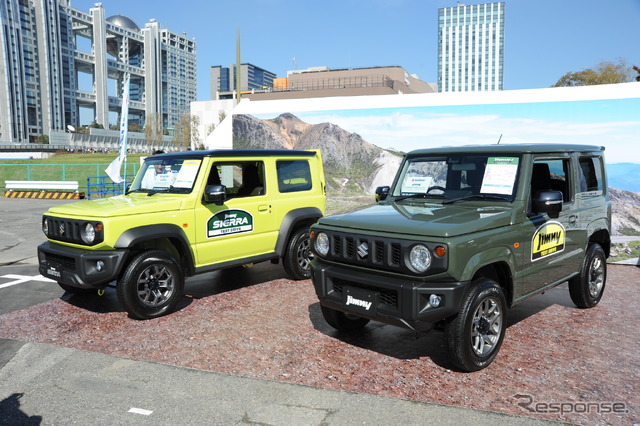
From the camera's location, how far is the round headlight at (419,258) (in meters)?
4.11

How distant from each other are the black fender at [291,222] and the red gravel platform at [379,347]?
716 mm

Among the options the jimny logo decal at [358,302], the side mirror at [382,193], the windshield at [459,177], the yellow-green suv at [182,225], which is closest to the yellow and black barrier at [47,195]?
the yellow-green suv at [182,225]

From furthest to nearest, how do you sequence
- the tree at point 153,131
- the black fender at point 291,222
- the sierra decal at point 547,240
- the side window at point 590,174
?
the tree at point 153,131 → the black fender at point 291,222 → the side window at point 590,174 → the sierra decal at point 547,240

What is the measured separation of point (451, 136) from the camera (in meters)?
14.5

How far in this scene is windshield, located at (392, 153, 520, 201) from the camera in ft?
16.5

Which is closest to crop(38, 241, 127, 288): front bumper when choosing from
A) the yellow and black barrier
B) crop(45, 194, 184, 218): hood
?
crop(45, 194, 184, 218): hood

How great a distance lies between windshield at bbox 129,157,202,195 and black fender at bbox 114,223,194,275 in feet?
2.07

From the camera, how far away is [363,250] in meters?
4.48

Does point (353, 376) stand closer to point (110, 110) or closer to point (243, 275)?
point (243, 275)

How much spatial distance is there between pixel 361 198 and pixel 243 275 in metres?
8.97

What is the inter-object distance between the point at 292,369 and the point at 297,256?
3.40 m

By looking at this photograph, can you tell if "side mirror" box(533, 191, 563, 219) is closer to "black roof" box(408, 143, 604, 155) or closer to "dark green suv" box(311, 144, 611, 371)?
"dark green suv" box(311, 144, 611, 371)

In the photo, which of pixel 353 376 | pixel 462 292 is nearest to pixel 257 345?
pixel 353 376

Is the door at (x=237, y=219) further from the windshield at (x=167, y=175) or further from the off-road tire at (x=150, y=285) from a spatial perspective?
the off-road tire at (x=150, y=285)
